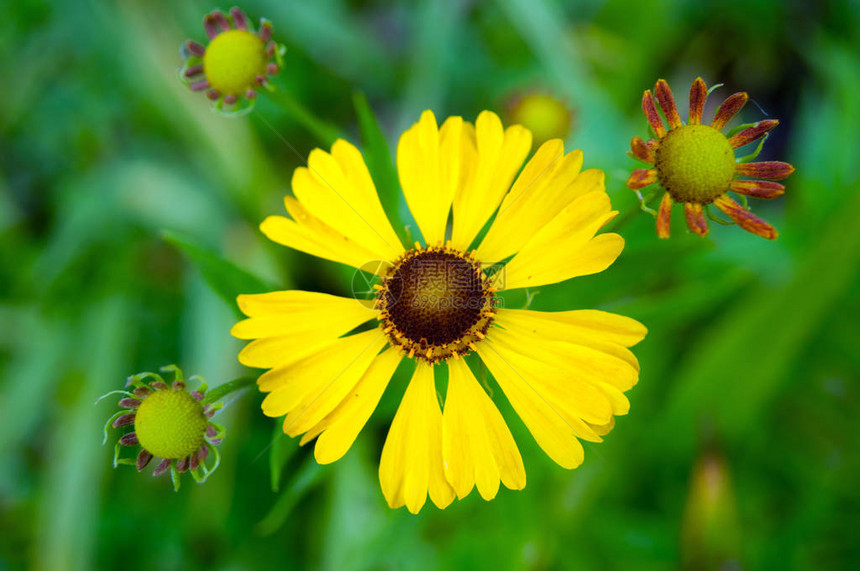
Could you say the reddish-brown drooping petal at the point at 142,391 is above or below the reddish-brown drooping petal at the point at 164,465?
above

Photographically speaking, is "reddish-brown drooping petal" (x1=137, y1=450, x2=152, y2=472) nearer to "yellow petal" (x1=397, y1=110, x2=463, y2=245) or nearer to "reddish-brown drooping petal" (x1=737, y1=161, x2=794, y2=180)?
"yellow petal" (x1=397, y1=110, x2=463, y2=245)

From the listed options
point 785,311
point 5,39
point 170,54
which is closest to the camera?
point 785,311

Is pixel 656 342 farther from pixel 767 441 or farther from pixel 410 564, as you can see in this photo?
pixel 410 564

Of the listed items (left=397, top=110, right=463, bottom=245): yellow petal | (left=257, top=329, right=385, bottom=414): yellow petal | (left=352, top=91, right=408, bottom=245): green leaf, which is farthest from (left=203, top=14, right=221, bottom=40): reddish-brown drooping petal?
(left=257, top=329, right=385, bottom=414): yellow petal

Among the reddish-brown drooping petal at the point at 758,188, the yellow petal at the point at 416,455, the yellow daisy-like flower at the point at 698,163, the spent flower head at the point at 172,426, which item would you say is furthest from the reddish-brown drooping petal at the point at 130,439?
the reddish-brown drooping petal at the point at 758,188

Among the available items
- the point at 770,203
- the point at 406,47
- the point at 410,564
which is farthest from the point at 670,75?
the point at 410,564

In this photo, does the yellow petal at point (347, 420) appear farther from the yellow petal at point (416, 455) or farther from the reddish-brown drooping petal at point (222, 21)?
the reddish-brown drooping petal at point (222, 21)
